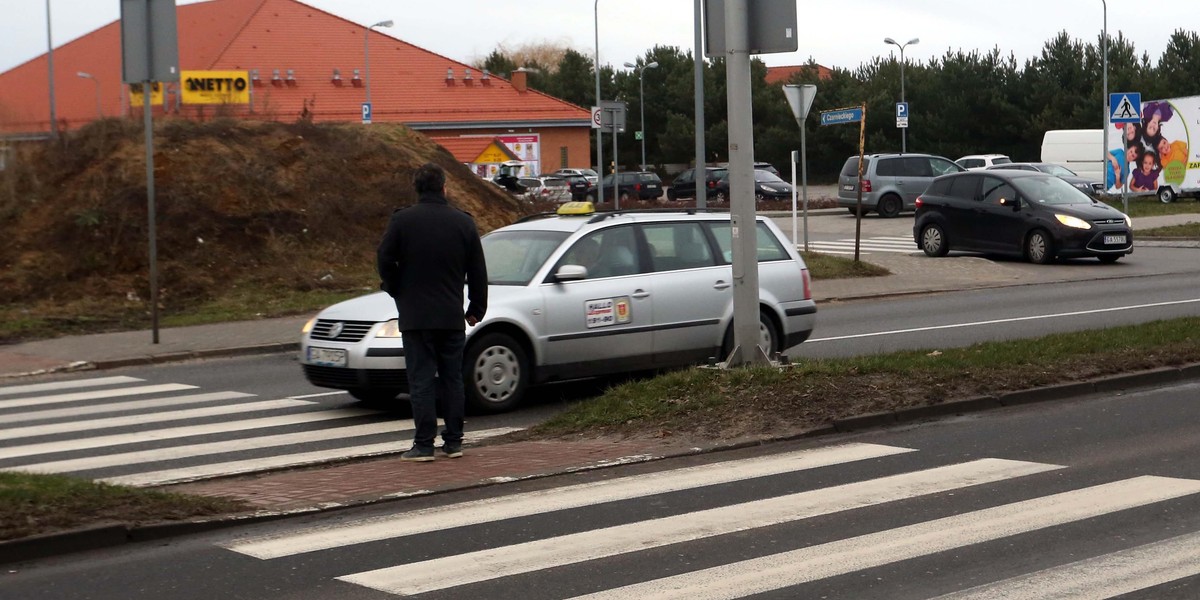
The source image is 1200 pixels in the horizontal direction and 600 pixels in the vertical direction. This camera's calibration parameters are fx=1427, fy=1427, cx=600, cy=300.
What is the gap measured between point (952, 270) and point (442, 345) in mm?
18261

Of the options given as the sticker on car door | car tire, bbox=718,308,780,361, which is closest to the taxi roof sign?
the sticker on car door

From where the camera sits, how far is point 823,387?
10000 mm

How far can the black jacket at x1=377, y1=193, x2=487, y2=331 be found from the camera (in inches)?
336

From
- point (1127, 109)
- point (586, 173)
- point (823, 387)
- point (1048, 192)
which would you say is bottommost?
point (823, 387)

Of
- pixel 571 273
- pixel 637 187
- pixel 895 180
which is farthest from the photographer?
pixel 637 187

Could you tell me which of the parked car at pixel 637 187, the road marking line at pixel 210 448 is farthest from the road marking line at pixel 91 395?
the parked car at pixel 637 187

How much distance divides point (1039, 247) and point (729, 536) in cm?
2130

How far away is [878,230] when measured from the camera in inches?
1499

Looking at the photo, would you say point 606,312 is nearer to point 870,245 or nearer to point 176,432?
point 176,432

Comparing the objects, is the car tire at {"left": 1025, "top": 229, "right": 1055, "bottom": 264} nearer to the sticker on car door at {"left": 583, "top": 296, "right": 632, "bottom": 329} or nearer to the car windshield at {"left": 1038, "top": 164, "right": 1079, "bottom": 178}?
the sticker on car door at {"left": 583, "top": 296, "right": 632, "bottom": 329}

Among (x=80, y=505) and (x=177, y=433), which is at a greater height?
(x=80, y=505)

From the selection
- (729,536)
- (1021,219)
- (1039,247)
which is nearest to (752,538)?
(729,536)

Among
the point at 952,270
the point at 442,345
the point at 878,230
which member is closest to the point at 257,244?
the point at 952,270

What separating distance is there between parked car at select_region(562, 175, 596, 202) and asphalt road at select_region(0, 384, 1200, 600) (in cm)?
4342
